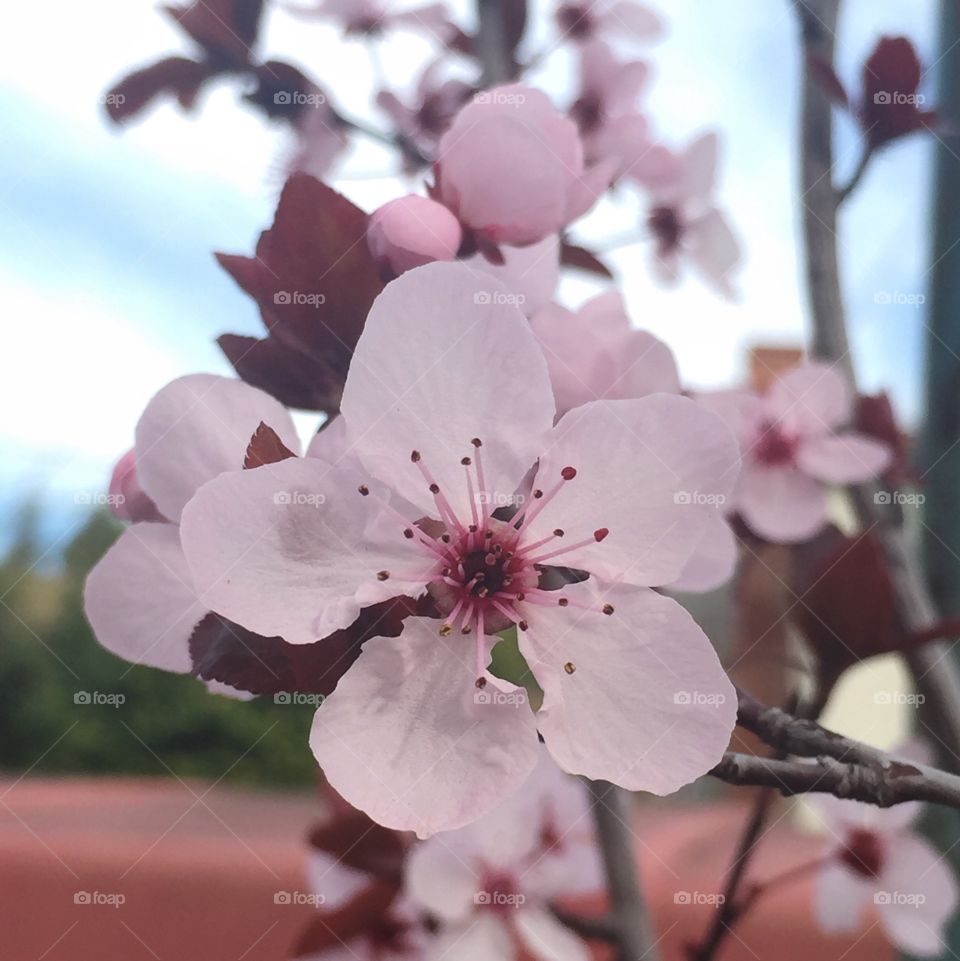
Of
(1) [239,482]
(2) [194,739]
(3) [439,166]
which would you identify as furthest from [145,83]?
(2) [194,739]

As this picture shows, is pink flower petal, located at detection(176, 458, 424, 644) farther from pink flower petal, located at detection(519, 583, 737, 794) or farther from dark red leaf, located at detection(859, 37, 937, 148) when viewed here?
dark red leaf, located at detection(859, 37, 937, 148)

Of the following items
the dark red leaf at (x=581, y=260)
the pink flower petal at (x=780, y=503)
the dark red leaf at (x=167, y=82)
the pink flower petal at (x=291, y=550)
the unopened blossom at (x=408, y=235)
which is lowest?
the pink flower petal at (x=780, y=503)

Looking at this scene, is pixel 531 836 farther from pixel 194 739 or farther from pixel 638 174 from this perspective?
pixel 638 174

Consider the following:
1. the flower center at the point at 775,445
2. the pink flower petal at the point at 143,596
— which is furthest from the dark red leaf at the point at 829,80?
the pink flower petal at the point at 143,596

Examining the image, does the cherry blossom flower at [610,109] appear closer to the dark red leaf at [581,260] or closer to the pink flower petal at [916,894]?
the dark red leaf at [581,260]

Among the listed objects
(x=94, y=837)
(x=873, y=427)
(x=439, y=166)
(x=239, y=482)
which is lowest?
(x=94, y=837)

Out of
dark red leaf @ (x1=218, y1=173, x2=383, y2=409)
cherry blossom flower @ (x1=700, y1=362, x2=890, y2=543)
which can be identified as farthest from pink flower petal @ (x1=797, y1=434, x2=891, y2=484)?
dark red leaf @ (x1=218, y1=173, x2=383, y2=409)
